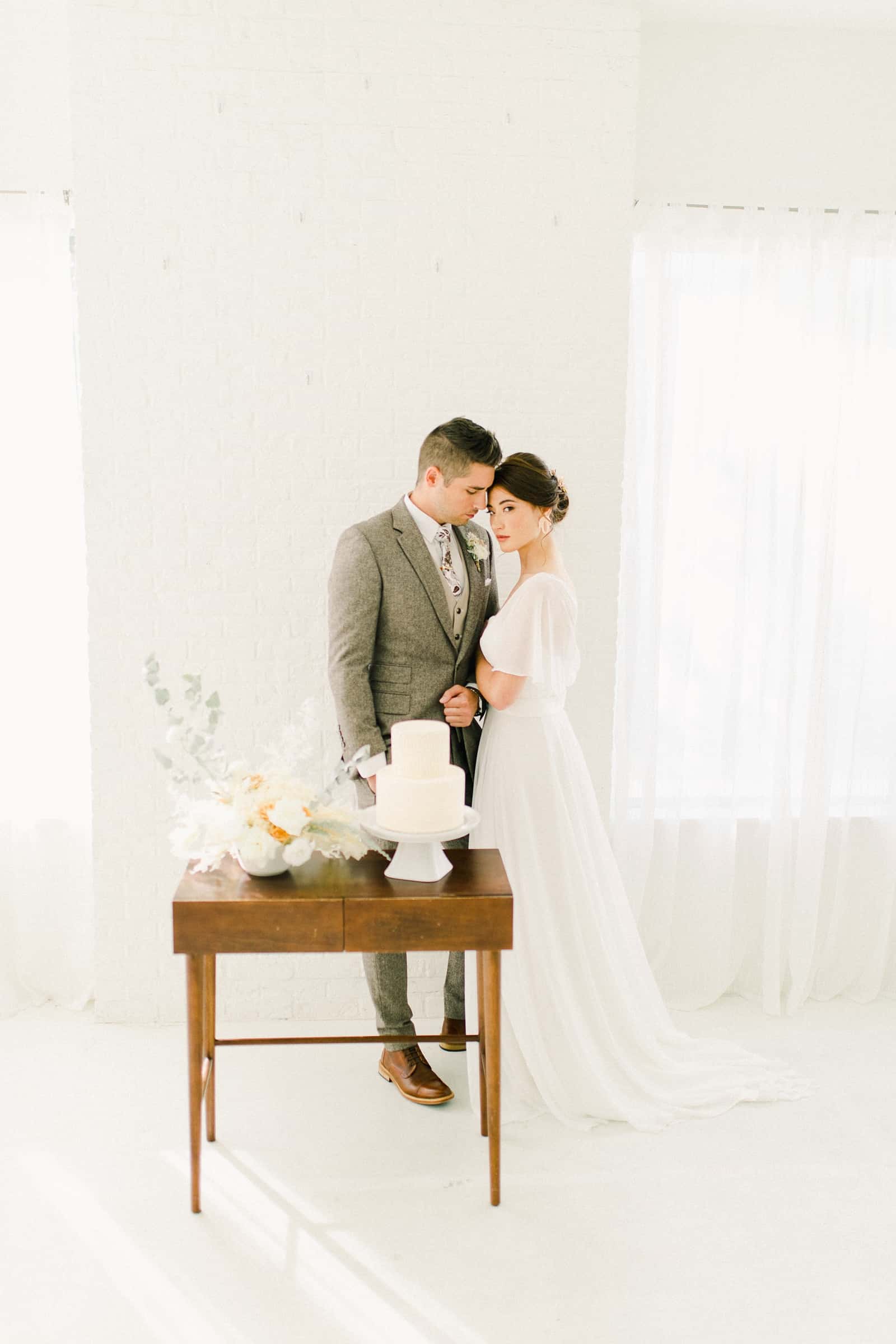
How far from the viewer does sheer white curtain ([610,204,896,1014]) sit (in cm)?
315

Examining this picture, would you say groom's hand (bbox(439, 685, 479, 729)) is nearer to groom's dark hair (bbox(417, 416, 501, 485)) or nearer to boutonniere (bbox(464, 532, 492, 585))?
boutonniere (bbox(464, 532, 492, 585))

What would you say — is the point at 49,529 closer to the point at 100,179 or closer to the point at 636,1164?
the point at 100,179

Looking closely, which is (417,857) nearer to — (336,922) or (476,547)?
(336,922)

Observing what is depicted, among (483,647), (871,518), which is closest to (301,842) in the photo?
(483,647)

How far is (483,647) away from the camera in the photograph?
8.48ft

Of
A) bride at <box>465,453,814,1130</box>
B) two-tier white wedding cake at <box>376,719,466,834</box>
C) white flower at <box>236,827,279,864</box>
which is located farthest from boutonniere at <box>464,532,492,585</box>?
white flower at <box>236,827,279,864</box>

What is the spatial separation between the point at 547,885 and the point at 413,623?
2.57ft

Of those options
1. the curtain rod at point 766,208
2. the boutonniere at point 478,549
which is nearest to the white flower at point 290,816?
the boutonniere at point 478,549

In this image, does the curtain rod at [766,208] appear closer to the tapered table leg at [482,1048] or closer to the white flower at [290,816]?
the white flower at [290,816]

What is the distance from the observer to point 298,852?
208cm

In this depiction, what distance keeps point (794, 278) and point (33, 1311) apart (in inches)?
135

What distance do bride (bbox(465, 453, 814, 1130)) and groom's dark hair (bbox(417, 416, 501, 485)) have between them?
7 centimetres

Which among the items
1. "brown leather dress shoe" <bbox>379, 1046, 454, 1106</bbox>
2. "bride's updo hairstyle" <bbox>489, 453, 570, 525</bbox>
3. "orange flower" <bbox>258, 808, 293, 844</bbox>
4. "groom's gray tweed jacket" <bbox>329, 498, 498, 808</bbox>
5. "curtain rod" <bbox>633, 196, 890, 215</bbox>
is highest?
"curtain rod" <bbox>633, 196, 890, 215</bbox>

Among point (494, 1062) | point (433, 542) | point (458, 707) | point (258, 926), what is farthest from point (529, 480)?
point (494, 1062)
